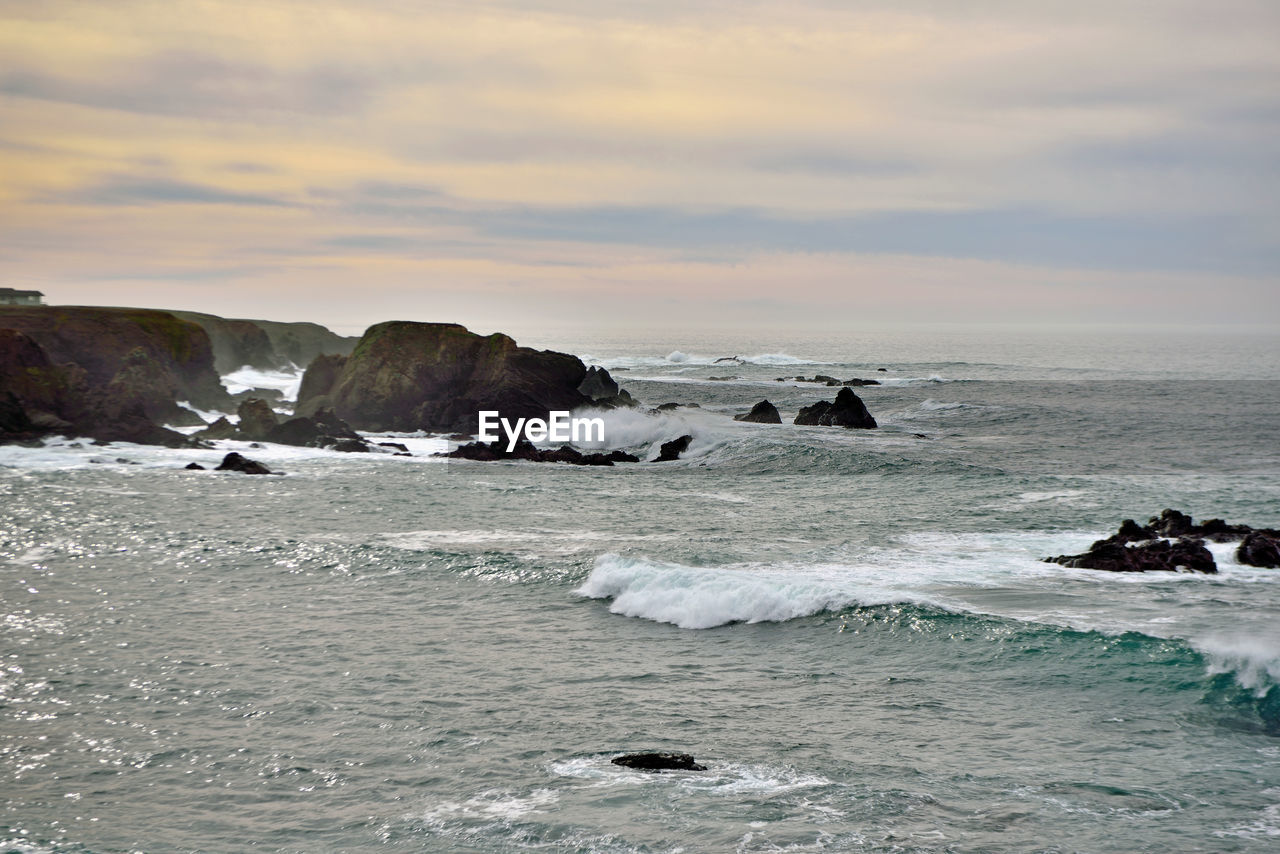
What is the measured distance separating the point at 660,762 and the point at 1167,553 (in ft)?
45.6

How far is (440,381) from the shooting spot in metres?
49.7

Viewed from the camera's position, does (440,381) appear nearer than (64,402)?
No

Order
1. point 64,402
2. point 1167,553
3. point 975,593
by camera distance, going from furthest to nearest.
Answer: point 64,402
point 1167,553
point 975,593

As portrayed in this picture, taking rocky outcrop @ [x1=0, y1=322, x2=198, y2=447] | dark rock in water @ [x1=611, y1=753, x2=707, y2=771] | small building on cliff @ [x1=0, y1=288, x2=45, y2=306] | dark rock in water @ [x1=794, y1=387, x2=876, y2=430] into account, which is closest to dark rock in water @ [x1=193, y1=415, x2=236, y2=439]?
rocky outcrop @ [x1=0, y1=322, x2=198, y2=447]

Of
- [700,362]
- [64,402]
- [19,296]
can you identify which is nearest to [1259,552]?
[64,402]

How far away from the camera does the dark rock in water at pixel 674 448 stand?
39719 millimetres

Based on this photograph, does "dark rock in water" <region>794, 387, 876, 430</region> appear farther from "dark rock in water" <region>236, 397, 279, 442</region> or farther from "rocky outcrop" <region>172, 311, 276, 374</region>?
"rocky outcrop" <region>172, 311, 276, 374</region>

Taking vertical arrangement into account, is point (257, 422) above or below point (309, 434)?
above

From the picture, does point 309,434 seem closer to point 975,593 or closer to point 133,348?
point 133,348

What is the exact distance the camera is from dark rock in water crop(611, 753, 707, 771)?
9828 millimetres

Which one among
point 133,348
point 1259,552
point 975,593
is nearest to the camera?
point 975,593

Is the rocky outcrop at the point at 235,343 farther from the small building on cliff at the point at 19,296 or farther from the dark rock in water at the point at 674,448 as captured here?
the dark rock in water at the point at 674,448

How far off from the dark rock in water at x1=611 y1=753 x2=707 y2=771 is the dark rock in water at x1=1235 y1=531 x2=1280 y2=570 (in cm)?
1483

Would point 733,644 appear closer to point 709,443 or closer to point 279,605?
point 279,605
